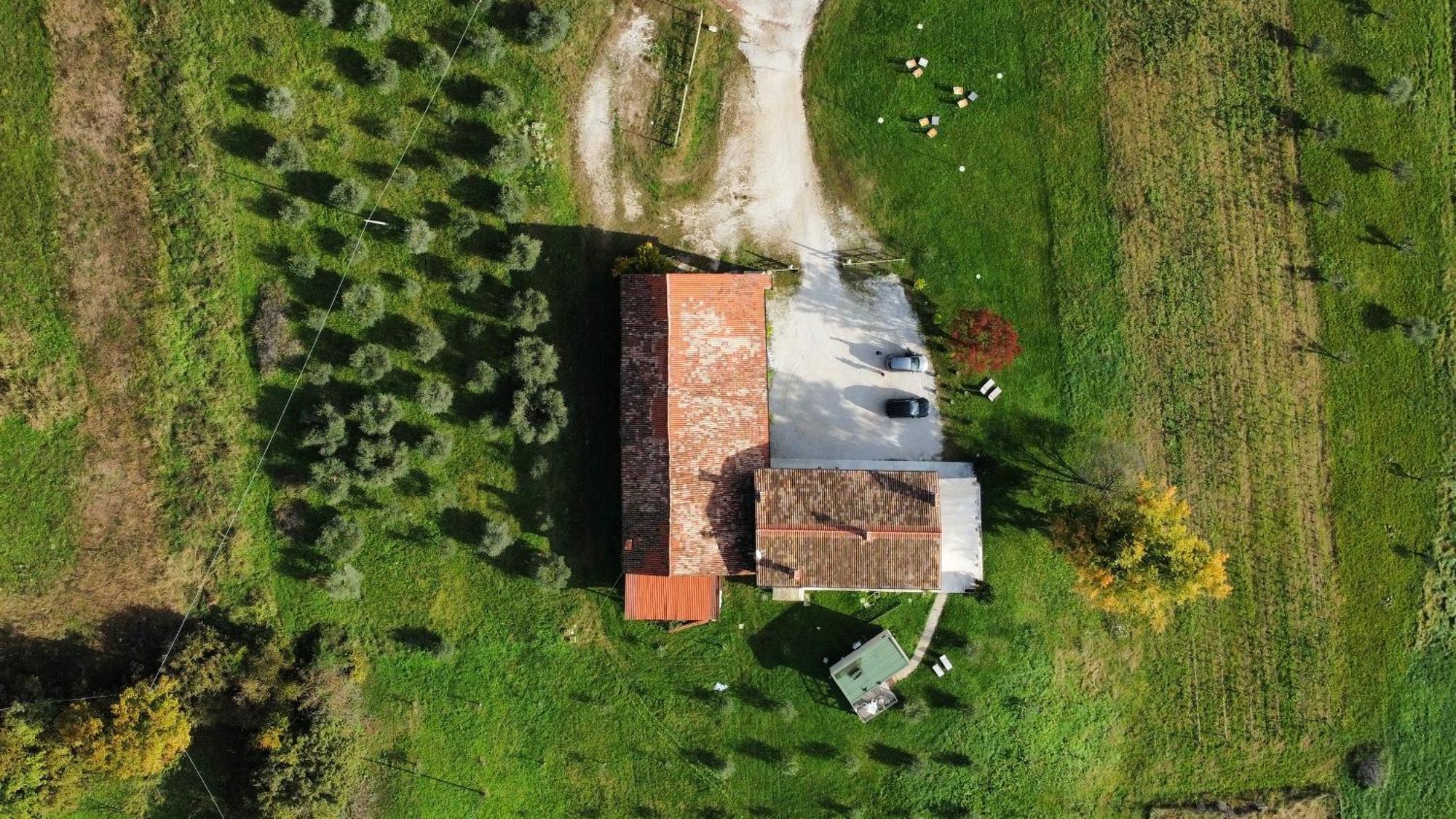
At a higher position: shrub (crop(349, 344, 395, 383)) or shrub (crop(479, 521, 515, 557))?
shrub (crop(349, 344, 395, 383))

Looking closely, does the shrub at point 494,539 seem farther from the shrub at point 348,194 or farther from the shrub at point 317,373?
the shrub at point 348,194

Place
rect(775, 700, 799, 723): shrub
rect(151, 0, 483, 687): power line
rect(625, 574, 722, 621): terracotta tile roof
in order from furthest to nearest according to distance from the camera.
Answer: rect(775, 700, 799, 723): shrub → rect(151, 0, 483, 687): power line → rect(625, 574, 722, 621): terracotta tile roof

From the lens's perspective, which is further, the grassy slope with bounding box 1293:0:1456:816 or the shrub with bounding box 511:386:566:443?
the grassy slope with bounding box 1293:0:1456:816

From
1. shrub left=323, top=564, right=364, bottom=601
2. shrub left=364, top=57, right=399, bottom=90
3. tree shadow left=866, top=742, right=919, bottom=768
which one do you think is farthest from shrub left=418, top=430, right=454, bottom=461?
tree shadow left=866, top=742, right=919, bottom=768

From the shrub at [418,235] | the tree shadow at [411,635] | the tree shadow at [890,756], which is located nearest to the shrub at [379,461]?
the tree shadow at [411,635]

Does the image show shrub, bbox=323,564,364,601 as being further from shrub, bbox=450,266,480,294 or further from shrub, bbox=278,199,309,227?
shrub, bbox=278,199,309,227

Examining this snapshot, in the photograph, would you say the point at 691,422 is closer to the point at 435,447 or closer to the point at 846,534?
the point at 846,534

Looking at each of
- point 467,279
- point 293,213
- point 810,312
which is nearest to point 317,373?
point 293,213
